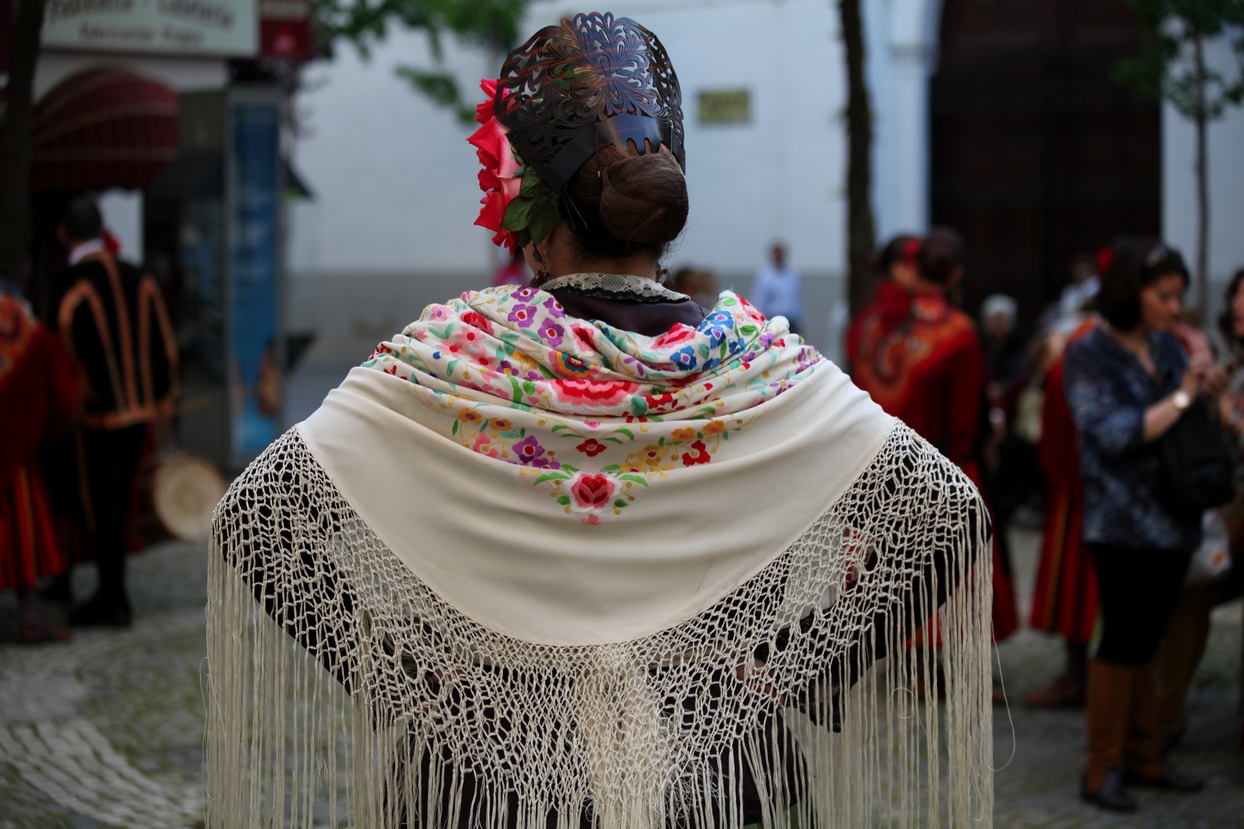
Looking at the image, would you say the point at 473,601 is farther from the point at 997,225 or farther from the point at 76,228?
the point at 997,225

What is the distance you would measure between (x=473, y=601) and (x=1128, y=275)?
325 centimetres

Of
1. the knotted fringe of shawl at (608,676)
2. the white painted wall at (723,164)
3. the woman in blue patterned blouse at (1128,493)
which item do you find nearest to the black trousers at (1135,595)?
the woman in blue patterned blouse at (1128,493)

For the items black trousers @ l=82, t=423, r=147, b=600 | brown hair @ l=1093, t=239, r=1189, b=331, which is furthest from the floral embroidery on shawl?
black trousers @ l=82, t=423, r=147, b=600

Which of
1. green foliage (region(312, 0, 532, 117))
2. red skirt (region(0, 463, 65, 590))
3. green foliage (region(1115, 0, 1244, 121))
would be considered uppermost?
green foliage (region(312, 0, 532, 117))

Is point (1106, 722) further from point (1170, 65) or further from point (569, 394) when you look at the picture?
point (1170, 65)

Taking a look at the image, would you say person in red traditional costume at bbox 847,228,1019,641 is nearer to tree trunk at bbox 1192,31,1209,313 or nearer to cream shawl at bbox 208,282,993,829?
cream shawl at bbox 208,282,993,829

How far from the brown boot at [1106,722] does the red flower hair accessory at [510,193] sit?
316 centimetres

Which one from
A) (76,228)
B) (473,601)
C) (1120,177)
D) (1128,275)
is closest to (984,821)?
(473,601)

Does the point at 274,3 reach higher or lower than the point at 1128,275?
higher

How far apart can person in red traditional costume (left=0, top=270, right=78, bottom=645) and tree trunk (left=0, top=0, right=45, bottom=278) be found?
18.9 inches

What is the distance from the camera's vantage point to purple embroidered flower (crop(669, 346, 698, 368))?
6.55 feet

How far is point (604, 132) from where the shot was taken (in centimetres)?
198

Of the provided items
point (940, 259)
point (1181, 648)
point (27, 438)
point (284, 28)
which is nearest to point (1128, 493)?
point (1181, 648)

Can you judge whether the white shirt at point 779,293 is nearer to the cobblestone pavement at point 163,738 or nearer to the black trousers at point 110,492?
the cobblestone pavement at point 163,738
